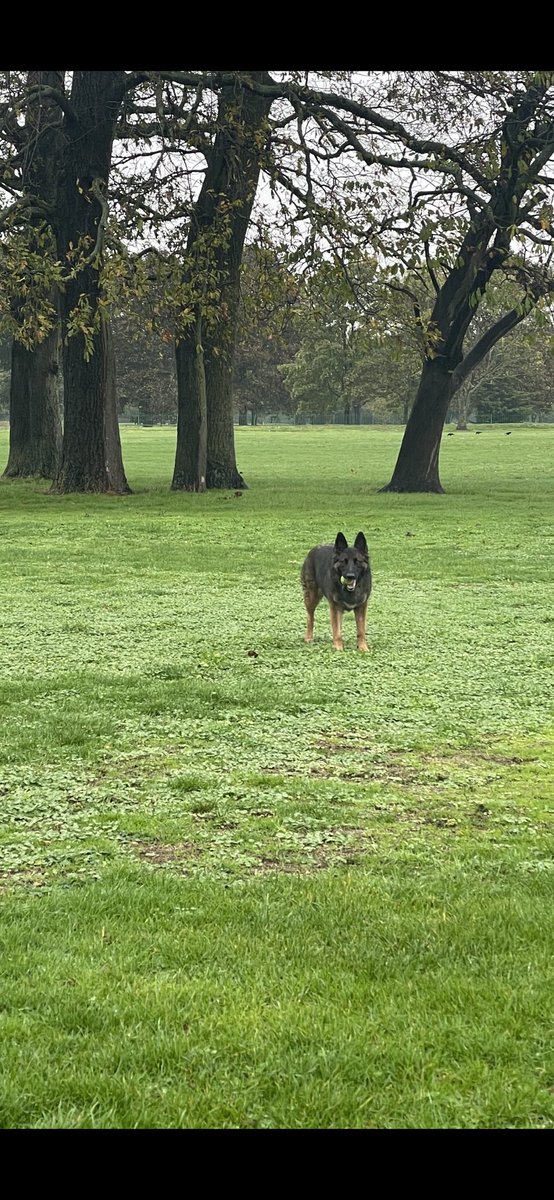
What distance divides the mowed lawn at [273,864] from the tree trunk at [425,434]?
19.2m

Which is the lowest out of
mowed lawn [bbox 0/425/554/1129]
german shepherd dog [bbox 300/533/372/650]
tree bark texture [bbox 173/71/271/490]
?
mowed lawn [bbox 0/425/554/1129]

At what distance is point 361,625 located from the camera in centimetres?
1116

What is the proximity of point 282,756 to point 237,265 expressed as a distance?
24.4m

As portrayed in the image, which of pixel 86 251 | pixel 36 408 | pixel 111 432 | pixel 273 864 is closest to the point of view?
pixel 273 864

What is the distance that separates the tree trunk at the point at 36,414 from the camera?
35688 mm

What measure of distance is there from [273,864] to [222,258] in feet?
85.6

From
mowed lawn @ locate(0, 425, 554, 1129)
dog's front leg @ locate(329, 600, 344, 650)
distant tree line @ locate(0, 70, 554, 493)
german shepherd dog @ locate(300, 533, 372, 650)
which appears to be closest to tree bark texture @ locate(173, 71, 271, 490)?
distant tree line @ locate(0, 70, 554, 493)

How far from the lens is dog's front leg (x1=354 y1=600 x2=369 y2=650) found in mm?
11070

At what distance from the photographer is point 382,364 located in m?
98.2

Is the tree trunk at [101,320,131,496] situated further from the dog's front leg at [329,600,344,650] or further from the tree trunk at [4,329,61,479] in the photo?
the dog's front leg at [329,600,344,650]

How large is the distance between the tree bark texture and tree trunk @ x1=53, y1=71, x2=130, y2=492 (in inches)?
85.8

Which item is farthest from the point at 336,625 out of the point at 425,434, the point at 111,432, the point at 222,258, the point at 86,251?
the point at 425,434

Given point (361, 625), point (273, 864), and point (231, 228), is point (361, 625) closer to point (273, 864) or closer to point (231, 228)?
A: point (273, 864)
